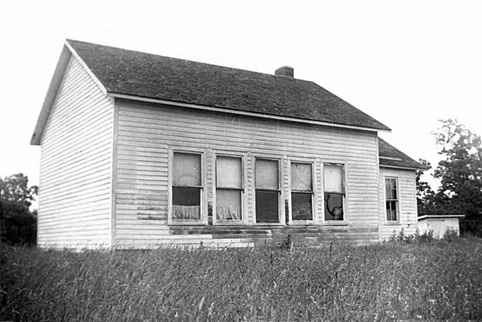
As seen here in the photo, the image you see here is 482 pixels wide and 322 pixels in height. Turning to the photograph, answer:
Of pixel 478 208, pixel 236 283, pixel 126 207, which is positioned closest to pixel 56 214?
pixel 126 207

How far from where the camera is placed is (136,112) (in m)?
13.7

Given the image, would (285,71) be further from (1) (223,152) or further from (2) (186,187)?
(2) (186,187)

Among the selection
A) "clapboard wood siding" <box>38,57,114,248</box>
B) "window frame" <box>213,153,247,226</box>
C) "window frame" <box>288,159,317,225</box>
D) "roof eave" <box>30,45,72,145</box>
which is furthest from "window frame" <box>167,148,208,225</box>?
"roof eave" <box>30,45,72,145</box>

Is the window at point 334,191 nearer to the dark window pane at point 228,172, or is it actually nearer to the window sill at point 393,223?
the dark window pane at point 228,172

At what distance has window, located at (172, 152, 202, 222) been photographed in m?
14.2

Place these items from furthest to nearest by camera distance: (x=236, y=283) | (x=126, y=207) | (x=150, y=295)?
(x=126, y=207)
(x=236, y=283)
(x=150, y=295)

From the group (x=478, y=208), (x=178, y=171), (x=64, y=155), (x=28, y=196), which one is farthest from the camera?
(x=28, y=196)

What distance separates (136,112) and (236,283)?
6999 mm

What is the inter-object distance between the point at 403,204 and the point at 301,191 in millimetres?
8105

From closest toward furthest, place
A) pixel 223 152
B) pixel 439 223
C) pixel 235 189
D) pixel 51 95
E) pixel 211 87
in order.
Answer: pixel 223 152
pixel 235 189
pixel 211 87
pixel 51 95
pixel 439 223

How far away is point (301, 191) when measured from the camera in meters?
16.4

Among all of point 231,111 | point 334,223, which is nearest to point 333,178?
point 334,223

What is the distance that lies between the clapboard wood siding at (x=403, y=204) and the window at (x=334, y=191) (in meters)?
5.21

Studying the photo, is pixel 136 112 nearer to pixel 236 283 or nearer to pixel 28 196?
pixel 236 283
